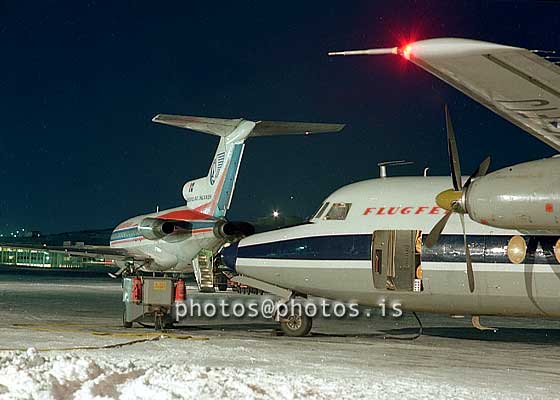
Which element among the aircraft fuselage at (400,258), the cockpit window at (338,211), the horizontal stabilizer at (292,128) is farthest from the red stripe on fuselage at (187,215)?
the cockpit window at (338,211)

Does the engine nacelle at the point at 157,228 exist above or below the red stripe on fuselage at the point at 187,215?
below

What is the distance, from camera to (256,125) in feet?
102

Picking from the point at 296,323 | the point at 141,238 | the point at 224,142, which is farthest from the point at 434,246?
the point at 141,238

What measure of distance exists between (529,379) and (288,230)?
25.5 ft

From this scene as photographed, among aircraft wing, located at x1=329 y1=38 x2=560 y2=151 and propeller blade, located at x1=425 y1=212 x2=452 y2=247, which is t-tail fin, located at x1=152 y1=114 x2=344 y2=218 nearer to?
propeller blade, located at x1=425 y1=212 x2=452 y2=247

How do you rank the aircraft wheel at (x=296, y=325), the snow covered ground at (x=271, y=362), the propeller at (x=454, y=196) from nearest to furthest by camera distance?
1. the snow covered ground at (x=271, y=362)
2. the propeller at (x=454, y=196)
3. the aircraft wheel at (x=296, y=325)

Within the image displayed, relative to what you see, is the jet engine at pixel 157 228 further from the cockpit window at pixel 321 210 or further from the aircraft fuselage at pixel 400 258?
the cockpit window at pixel 321 210

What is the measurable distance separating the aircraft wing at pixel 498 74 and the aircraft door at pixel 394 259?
18.6 ft

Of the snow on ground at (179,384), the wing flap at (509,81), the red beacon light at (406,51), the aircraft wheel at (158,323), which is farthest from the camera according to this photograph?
the aircraft wheel at (158,323)

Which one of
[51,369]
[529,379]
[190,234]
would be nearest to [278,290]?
[529,379]

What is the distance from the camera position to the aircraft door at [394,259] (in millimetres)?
16281

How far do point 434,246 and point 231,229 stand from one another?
1763 cm

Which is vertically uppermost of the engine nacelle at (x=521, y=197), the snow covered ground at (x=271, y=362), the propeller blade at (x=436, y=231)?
the engine nacelle at (x=521, y=197)

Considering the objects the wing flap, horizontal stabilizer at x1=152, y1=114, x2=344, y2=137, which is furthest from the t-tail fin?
the wing flap
